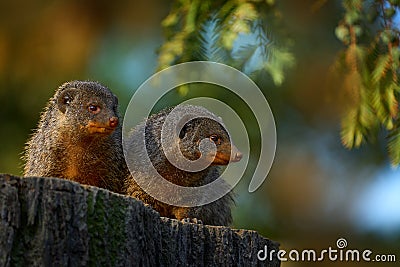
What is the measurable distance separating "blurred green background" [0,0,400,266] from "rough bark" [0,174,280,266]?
2538mm

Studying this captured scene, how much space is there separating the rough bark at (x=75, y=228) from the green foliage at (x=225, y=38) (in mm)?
1018

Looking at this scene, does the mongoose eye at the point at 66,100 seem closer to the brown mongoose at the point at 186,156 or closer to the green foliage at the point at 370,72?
the brown mongoose at the point at 186,156

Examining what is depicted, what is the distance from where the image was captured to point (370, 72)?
314cm

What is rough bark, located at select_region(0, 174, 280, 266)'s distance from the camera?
6.31 ft

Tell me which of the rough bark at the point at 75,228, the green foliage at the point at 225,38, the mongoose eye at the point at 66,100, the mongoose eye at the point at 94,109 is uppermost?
the green foliage at the point at 225,38

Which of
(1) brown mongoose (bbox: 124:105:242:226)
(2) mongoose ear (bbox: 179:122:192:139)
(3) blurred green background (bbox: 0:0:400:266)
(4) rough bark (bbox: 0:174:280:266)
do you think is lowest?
(4) rough bark (bbox: 0:174:280:266)

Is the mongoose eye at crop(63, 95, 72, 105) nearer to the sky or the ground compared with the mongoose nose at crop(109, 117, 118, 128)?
nearer to the sky

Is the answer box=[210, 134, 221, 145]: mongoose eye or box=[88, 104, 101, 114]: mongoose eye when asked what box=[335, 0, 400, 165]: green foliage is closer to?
box=[210, 134, 221, 145]: mongoose eye

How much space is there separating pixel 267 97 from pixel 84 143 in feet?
5.90

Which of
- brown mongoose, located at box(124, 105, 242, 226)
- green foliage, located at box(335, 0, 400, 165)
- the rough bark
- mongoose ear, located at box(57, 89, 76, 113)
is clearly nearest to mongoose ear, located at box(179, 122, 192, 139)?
brown mongoose, located at box(124, 105, 242, 226)

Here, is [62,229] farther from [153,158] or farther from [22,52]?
[22,52]

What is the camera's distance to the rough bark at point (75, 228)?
1.92 m
